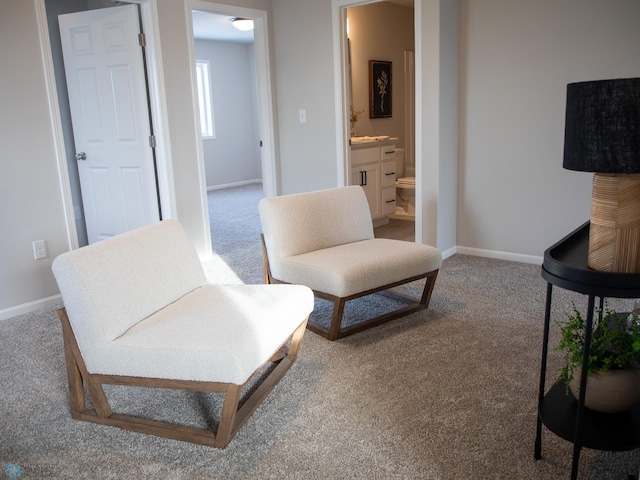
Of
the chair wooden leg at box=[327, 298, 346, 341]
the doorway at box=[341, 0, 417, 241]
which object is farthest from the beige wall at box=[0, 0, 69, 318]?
the doorway at box=[341, 0, 417, 241]

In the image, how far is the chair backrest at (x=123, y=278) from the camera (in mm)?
1974

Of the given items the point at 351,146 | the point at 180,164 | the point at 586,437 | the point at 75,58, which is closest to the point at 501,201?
the point at 351,146

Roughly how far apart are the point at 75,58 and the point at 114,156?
31.0 inches

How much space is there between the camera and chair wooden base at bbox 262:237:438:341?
2.75 meters

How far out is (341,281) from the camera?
105 inches

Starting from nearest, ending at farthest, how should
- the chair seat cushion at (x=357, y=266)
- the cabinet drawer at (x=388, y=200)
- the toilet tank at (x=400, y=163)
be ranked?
1. the chair seat cushion at (x=357, y=266)
2. the cabinet drawer at (x=388, y=200)
3. the toilet tank at (x=400, y=163)

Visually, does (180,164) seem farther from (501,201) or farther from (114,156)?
(501,201)

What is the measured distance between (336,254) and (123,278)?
1.21 m

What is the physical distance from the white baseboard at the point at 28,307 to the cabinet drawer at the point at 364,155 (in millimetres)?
2733

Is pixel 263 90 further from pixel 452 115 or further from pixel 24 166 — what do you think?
pixel 24 166

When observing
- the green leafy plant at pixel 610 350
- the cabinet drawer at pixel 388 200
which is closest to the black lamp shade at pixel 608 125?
the green leafy plant at pixel 610 350

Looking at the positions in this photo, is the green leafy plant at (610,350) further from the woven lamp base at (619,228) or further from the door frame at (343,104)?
the door frame at (343,104)

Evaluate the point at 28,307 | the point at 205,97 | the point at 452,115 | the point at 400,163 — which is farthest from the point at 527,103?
the point at 205,97

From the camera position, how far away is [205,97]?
852cm
